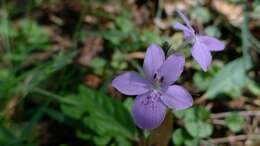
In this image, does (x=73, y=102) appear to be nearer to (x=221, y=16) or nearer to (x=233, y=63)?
Result: (x=233, y=63)

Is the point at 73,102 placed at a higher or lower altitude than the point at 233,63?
lower

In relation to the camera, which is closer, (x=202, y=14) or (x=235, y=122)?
(x=235, y=122)

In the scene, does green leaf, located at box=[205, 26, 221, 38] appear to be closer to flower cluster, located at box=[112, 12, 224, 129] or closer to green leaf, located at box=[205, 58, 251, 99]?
green leaf, located at box=[205, 58, 251, 99]

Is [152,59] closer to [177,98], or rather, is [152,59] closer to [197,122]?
[177,98]

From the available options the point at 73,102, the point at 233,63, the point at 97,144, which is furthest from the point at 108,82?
the point at 233,63

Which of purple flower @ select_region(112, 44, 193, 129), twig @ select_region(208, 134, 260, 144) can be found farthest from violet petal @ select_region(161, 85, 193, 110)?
twig @ select_region(208, 134, 260, 144)

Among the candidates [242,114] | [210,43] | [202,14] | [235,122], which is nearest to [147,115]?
[210,43]
